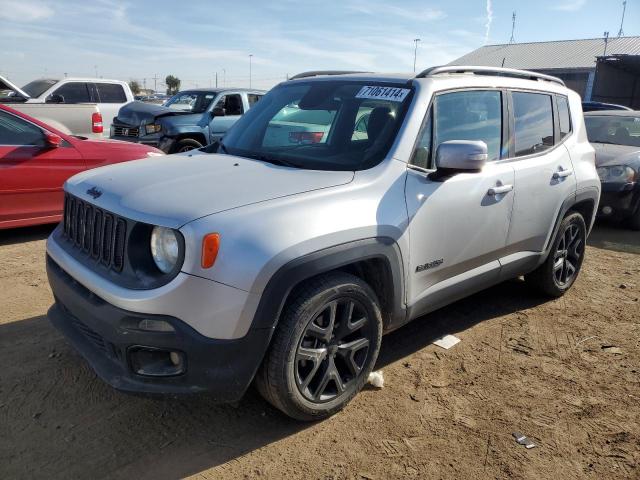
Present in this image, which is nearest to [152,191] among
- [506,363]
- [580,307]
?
[506,363]

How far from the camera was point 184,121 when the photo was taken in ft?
32.8

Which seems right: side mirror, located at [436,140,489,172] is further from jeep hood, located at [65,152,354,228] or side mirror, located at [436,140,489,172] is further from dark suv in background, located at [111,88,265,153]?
dark suv in background, located at [111,88,265,153]

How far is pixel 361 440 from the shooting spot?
106 inches

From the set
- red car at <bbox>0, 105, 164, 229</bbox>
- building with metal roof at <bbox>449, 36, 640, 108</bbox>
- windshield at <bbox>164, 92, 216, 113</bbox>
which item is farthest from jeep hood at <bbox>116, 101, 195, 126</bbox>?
building with metal roof at <bbox>449, 36, 640, 108</bbox>

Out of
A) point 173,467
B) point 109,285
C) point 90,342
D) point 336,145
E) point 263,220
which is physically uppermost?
point 336,145

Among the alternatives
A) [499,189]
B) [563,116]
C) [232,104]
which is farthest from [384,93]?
[232,104]

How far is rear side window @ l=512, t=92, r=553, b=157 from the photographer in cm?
384

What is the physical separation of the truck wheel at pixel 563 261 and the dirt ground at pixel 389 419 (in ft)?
1.93

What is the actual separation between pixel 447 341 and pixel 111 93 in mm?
11560

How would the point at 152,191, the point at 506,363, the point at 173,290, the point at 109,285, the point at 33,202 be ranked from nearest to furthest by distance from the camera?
the point at 173,290
the point at 109,285
the point at 152,191
the point at 506,363
the point at 33,202

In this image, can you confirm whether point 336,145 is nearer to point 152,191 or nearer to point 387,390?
point 152,191

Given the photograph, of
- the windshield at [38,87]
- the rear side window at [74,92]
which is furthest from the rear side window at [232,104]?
the windshield at [38,87]

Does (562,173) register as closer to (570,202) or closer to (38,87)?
(570,202)

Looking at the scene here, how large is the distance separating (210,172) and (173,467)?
1505mm
